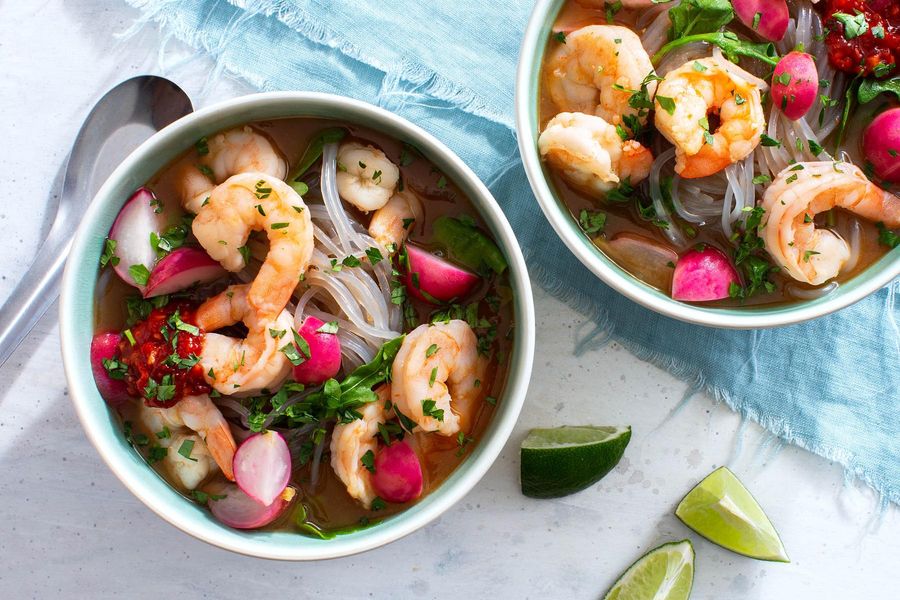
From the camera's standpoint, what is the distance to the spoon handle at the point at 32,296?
2295mm

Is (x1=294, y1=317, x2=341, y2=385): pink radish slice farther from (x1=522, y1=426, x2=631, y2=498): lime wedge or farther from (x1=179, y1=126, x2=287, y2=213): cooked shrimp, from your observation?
(x1=522, y1=426, x2=631, y2=498): lime wedge

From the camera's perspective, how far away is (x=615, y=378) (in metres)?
2.45

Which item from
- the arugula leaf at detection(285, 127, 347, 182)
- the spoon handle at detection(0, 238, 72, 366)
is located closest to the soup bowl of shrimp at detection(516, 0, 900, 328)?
the arugula leaf at detection(285, 127, 347, 182)

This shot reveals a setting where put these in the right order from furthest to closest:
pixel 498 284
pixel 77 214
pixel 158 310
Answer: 1. pixel 77 214
2. pixel 498 284
3. pixel 158 310

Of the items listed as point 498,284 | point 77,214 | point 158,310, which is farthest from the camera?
point 77,214

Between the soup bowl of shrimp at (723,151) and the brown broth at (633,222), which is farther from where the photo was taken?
the brown broth at (633,222)

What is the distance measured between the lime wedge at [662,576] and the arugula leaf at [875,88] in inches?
51.1

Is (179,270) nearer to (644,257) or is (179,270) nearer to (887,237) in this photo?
(644,257)

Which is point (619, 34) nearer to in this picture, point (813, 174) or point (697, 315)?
point (813, 174)

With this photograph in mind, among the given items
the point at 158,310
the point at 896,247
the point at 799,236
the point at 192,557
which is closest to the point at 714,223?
the point at 799,236

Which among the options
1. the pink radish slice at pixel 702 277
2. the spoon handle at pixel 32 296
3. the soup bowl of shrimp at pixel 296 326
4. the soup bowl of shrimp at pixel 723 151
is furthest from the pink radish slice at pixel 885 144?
the spoon handle at pixel 32 296

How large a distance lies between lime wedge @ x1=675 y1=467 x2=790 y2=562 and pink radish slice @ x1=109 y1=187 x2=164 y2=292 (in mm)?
1614

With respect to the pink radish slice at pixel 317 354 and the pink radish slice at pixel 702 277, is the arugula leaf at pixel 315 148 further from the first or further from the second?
the pink radish slice at pixel 702 277

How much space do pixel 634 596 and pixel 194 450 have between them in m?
1.32
